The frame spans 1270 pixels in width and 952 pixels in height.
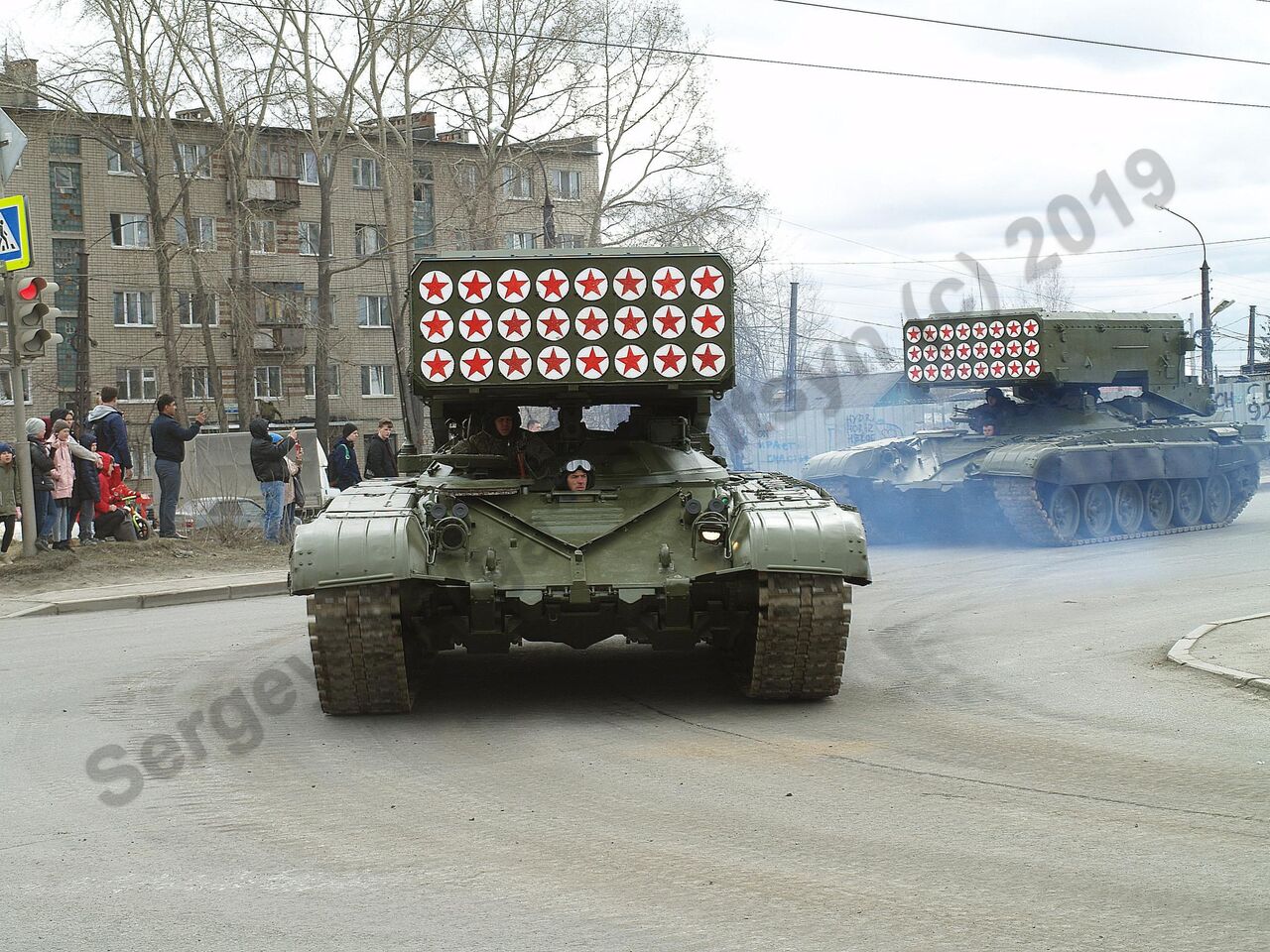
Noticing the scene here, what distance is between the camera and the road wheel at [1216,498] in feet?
76.3

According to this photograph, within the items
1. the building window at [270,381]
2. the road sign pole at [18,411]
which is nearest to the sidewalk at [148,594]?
the road sign pole at [18,411]

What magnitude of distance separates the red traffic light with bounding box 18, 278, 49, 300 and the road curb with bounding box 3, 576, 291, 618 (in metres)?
3.08

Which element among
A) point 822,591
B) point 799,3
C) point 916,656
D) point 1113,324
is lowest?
point 916,656

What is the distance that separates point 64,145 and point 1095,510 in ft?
129

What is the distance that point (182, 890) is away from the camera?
5.50 meters

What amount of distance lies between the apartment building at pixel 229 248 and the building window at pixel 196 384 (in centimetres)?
6

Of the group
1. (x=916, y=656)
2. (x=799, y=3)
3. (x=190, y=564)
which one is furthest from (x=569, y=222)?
(x=916, y=656)

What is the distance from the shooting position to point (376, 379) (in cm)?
5678

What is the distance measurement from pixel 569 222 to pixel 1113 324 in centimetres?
3641

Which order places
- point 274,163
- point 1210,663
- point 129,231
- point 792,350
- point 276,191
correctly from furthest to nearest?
point 274,163
point 276,191
point 129,231
point 792,350
point 1210,663

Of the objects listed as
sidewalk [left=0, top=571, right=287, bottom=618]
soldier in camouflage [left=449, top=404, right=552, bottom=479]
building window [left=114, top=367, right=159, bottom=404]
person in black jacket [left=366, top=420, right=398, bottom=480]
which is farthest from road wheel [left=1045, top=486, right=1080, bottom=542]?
building window [left=114, top=367, right=159, bottom=404]

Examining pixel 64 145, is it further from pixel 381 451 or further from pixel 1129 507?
pixel 1129 507

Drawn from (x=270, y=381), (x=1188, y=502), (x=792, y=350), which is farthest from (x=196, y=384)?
(x=1188, y=502)

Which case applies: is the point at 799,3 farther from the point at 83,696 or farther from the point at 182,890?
the point at 182,890
